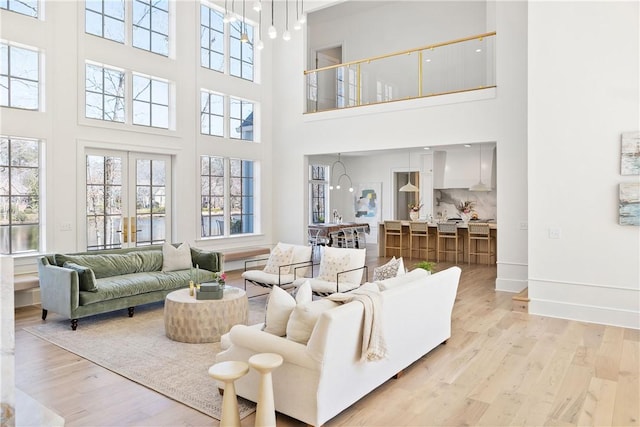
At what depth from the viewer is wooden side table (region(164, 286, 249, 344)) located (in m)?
4.57

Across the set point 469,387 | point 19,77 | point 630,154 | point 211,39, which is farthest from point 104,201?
point 630,154

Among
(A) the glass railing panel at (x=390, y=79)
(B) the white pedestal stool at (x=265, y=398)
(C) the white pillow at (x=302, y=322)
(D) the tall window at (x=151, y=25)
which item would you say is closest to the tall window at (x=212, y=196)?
(D) the tall window at (x=151, y=25)

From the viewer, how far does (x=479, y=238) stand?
987 cm

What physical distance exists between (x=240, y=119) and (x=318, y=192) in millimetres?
4998

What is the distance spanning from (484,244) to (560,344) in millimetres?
5637

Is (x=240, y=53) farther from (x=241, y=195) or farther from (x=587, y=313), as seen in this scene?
(x=587, y=313)

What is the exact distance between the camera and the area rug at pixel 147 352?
3.41 metres

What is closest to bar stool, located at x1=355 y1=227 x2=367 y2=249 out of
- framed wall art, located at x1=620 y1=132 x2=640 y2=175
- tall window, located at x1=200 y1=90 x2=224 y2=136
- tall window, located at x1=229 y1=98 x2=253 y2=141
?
tall window, located at x1=229 y1=98 x2=253 y2=141

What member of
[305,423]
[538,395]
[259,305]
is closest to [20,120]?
[259,305]

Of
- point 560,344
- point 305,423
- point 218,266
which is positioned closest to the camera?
point 305,423

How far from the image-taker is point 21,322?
5328 mm

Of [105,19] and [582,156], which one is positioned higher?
[105,19]

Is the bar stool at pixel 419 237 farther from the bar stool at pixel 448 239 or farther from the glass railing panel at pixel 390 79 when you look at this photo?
the glass railing panel at pixel 390 79

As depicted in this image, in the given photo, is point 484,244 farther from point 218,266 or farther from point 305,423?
point 305,423
